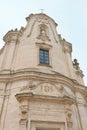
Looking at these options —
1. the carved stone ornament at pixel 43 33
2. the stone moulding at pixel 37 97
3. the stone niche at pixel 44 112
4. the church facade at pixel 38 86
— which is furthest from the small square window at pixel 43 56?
the stone niche at pixel 44 112

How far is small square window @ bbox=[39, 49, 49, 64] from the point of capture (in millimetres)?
17680

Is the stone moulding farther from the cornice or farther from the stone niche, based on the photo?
the cornice

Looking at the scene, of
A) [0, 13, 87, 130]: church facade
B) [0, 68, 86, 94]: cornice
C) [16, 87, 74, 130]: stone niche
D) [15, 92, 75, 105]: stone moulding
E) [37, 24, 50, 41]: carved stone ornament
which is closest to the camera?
[16, 87, 74, 130]: stone niche

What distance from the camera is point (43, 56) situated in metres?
18.1

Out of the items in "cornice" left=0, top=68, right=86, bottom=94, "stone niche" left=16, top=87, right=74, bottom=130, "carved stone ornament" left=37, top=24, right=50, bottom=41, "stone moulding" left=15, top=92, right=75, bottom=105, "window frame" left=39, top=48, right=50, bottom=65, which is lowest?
"stone niche" left=16, top=87, right=74, bottom=130

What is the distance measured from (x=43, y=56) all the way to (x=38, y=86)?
4.23 meters

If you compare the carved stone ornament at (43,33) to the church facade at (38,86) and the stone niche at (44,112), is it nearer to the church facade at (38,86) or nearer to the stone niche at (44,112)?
the church facade at (38,86)

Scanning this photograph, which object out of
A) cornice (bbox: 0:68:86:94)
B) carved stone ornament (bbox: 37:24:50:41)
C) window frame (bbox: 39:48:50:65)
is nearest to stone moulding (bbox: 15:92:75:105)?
cornice (bbox: 0:68:86:94)

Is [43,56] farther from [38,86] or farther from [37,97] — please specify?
[37,97]

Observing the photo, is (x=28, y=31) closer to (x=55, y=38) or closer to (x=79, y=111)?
(x=55, y=38)

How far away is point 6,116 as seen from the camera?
13109 millimetres

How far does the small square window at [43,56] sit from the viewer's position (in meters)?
17.7


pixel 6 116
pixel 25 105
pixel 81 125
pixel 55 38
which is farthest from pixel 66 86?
pixel 55 38

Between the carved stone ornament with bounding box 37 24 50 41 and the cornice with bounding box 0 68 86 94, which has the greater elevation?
the carved stone ornament with bounding box 37 24 50 41
